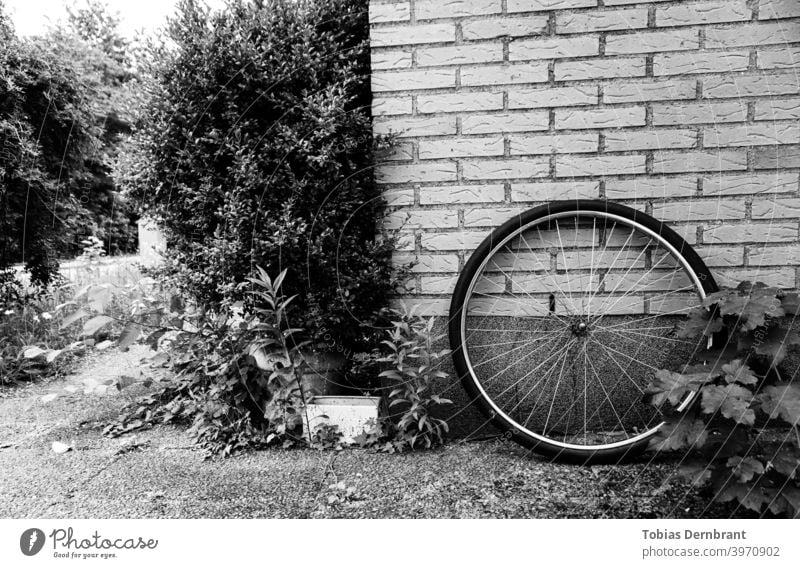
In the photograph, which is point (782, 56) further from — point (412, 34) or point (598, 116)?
point (412, 34)

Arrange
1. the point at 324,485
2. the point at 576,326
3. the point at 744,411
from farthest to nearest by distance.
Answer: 1. the point at 576,326
2. the point at 324,485
3. the point at 744,411

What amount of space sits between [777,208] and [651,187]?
1.65 feet

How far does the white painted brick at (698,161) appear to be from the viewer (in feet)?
7.04

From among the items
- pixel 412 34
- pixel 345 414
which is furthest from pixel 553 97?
pixel 345 414

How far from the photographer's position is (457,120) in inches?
88.1

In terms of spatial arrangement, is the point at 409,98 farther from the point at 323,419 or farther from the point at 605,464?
the point at 605,464

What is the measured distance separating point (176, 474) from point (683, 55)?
2578 mm

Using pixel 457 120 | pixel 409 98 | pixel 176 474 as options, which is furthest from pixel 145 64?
pixel 176 474

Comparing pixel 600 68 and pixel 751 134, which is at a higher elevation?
pixel 600 68

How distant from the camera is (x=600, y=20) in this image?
2146mm

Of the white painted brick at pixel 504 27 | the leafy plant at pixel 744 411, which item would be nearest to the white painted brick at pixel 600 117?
the white painted brick at pixel 504 27

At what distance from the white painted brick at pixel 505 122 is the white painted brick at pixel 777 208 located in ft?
3.00

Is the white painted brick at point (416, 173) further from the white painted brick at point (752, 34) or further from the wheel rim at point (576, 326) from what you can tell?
the white painted brick at point (752, 34)

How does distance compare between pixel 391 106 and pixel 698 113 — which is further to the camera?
pixel 391 106
